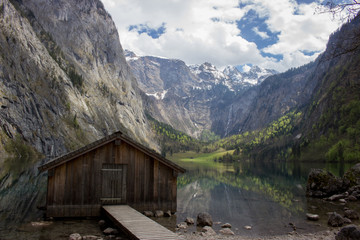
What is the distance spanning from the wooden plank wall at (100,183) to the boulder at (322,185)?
79.9 ft

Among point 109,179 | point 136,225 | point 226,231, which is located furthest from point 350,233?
point 109,179

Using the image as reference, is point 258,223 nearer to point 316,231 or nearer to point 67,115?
point 316,231

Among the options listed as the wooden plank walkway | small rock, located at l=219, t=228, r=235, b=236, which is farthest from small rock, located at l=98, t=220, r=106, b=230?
small rock, located at l=219, t=228, r=235, b=236

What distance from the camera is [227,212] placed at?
31.3m

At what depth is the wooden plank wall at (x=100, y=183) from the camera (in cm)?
2259

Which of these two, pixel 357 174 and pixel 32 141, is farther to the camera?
pixel 32 141

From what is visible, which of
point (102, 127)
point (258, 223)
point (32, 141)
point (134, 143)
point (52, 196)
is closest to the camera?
point (52, 196)

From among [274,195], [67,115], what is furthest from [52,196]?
[67,115]

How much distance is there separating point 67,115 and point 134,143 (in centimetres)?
12411

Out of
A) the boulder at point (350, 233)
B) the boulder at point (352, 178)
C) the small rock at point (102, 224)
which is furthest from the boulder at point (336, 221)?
the boulder at point (352, 178)

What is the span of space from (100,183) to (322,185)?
30995 mm

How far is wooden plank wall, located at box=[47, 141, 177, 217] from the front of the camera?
22594 millimetres

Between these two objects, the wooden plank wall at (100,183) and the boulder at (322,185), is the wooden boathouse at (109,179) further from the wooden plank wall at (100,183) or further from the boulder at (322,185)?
the boulder at (322,185)

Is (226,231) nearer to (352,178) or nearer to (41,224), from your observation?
(41,224)
